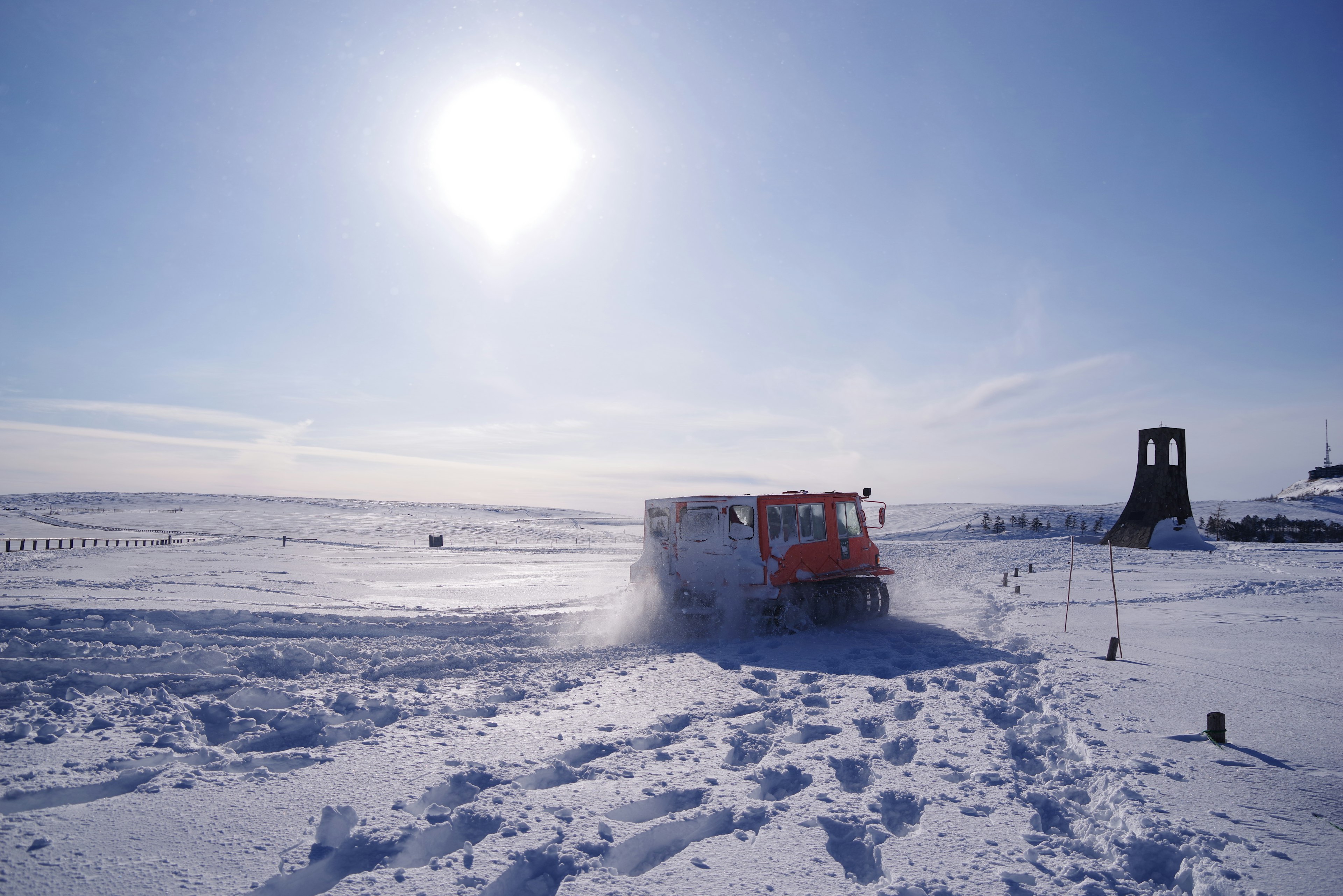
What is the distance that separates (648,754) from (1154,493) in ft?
103

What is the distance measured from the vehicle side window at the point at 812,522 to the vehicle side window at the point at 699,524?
1484 millimetres

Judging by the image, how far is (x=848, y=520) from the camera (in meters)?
12.2

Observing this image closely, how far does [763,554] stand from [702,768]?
6057 mm

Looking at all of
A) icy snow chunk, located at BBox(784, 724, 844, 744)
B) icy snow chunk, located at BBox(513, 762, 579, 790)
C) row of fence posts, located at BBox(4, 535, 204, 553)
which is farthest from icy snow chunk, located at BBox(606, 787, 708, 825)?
row of fence posts, located at BBox(4, 535, 204, 553)

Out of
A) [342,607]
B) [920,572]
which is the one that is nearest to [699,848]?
[342,607]

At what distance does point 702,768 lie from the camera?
193 inches

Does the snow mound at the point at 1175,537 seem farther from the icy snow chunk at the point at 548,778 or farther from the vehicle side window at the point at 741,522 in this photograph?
the icy snow chunk at the point at 548,778

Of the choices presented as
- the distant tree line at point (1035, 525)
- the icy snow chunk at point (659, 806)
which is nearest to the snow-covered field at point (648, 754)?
the icy snow chunk at point (659, 806)

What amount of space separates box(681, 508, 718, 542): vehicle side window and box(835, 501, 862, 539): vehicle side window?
7.77ft

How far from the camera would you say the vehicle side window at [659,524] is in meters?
11.6

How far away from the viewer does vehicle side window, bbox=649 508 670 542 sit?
38.0 feet

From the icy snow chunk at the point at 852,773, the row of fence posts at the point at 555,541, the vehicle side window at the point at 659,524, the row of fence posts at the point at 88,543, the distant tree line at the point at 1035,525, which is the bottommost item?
the row of fence posts at the point at 555,541

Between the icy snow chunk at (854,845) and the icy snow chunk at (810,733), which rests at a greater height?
the icy snow chunk at (854,845)

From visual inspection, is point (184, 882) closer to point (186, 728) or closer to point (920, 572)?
point (186, 728)
